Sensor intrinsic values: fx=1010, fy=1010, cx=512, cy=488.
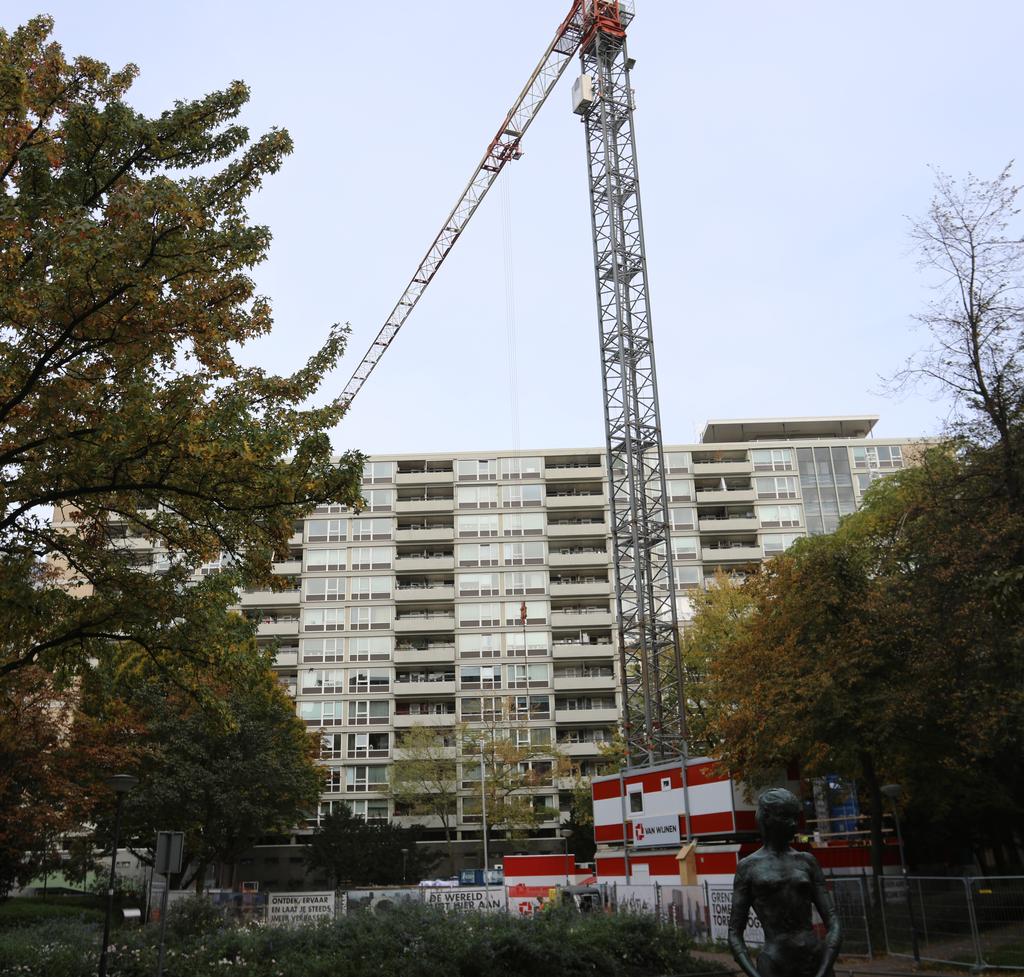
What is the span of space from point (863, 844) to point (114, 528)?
23106 millimetres

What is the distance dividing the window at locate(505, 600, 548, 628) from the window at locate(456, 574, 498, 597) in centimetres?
173

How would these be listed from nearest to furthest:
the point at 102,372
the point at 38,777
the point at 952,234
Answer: the point at 102,372
the point at 952,234
the point at 38,777

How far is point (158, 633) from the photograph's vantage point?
49.9ft

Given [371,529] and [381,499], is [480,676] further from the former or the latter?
[381,499]

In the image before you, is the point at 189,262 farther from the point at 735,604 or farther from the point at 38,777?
the point at 735,604

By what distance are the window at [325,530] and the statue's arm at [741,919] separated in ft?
248

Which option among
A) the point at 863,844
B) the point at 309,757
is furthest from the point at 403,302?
the point at 863,844

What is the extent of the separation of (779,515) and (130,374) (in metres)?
74.2

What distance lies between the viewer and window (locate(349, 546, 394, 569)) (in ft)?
265

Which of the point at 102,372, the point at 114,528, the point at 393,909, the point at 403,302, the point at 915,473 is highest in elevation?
the point at 403,302

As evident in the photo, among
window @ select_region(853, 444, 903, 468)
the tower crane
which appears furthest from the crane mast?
window @ select_region(853, 444, 903, 468)

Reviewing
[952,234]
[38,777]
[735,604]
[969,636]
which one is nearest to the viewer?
[969,636]

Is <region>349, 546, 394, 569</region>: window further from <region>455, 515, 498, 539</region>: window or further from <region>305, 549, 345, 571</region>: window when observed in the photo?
<region>455, 515, 498, 539</region>: window

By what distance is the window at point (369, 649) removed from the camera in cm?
7775
